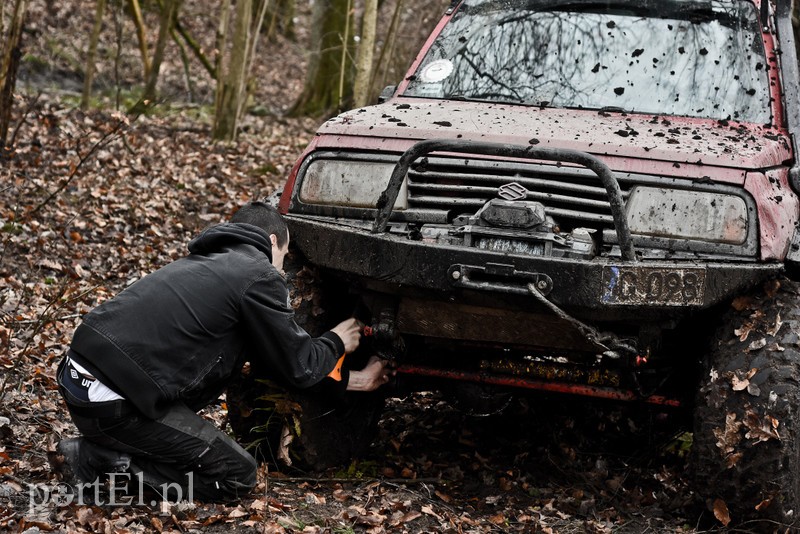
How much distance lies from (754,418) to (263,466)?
2.23 metres

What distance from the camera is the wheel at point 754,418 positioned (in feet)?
12.8

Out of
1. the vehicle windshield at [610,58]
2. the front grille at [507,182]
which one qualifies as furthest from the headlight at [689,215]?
the vehicle windshield at [610,58]

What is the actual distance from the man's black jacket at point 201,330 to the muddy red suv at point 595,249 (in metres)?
0.36

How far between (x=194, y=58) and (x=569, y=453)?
57.0ft

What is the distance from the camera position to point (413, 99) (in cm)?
532

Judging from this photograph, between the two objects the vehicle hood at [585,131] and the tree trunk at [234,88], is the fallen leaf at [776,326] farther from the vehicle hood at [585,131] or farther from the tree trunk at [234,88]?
the tree trunk at [234,88]

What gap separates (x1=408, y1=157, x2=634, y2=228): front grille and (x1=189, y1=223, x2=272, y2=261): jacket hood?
28.1 inches

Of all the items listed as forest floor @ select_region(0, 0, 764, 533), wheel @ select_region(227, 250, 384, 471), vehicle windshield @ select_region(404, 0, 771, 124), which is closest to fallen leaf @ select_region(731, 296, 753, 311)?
forest floor @ select_region(0, 0, 764, 533)

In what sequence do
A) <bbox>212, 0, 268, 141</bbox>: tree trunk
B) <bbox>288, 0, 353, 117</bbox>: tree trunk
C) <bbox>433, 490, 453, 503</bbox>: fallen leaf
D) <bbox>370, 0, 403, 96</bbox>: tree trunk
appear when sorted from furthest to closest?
<bbox>288, 0, 353, 117</bbox>: tree trunk, <bbox>212, 0, 268, 141</bbox>: tree trunk, <bbox>370, 0, 403, 96</bbox>: tree trunk, <bbox>433, 490, 453, 503</bbox>: fallen leaf

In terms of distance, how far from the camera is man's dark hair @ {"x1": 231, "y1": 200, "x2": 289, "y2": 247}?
4113mm

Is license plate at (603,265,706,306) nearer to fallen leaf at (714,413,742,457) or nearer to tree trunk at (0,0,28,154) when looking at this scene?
fallen leaf at (714,413,742,457)

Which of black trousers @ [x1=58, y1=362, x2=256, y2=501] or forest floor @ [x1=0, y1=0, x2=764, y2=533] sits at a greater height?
black trousers @ [x1=58, y1=362, x2=256, y2=501]

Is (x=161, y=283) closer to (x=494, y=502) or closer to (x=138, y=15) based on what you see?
(x=494, y=502)

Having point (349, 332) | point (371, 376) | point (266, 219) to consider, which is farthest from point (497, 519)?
point (266, 219)
